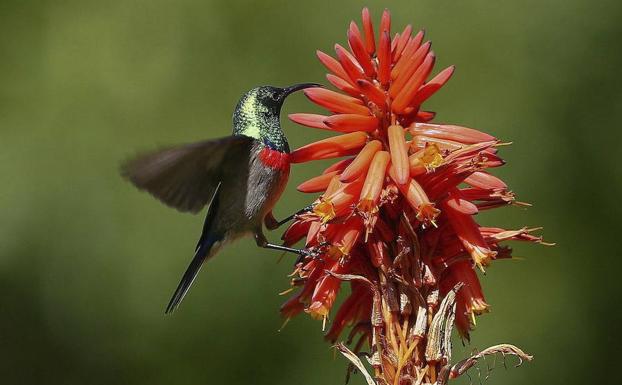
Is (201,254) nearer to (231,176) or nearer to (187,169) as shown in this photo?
(231,176)

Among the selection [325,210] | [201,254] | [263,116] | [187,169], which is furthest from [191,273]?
[325,210]

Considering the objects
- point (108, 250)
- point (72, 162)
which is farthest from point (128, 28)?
point (108, 250)

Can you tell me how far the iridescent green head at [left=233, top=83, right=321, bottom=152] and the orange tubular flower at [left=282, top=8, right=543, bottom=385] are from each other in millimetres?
877

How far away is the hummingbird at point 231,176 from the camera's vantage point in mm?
3475

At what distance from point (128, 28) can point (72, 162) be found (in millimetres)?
1057

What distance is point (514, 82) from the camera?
20.8 ft

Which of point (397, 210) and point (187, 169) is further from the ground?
point (187, 169)

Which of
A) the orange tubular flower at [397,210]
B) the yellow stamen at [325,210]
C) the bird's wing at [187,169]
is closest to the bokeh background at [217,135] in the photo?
the bird's wing at [187,169]

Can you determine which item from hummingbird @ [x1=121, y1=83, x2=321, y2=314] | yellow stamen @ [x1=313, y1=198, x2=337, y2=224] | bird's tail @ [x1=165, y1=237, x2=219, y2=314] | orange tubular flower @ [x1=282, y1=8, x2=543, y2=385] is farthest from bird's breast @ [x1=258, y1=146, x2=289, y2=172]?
yellow stamen @ [x1=313, y1=198, x2=337, y2=224]

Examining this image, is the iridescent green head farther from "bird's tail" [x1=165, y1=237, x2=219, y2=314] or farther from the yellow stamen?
the yellow stamen

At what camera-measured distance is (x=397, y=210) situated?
9.25ft

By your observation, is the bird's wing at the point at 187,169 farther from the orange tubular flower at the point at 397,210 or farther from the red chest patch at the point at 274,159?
the orange tubular flower at the point at 397,210

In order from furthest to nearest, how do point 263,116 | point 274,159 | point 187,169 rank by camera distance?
1. point 263,116
2. point 274,159
3. point 187,169

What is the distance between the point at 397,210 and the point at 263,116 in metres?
1.28
